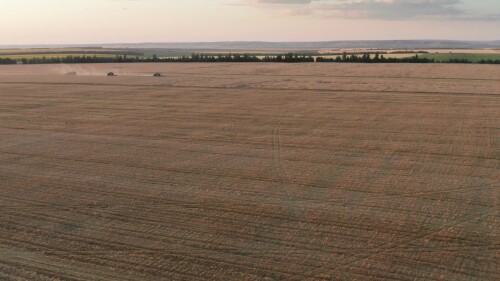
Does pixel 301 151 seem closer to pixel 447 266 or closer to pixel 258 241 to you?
pixel 258 241

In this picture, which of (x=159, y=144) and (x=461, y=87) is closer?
(x=159, y=144)

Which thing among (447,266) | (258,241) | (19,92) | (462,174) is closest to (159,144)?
(258,241)

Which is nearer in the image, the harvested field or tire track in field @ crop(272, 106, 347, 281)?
tire track in field @ crop(272, 106, 347, 281)

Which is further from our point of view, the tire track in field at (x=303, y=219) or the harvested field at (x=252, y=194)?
the harvested field at (x=252, y=194)

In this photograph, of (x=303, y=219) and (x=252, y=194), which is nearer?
(x=303, y=219)

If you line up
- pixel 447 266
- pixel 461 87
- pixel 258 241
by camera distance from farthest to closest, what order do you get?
pixel 461 87 < pixel 258 241 < pixel 447 266

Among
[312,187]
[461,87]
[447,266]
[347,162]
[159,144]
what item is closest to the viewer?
[447,266]

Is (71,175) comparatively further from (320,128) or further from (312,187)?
(320,128)
